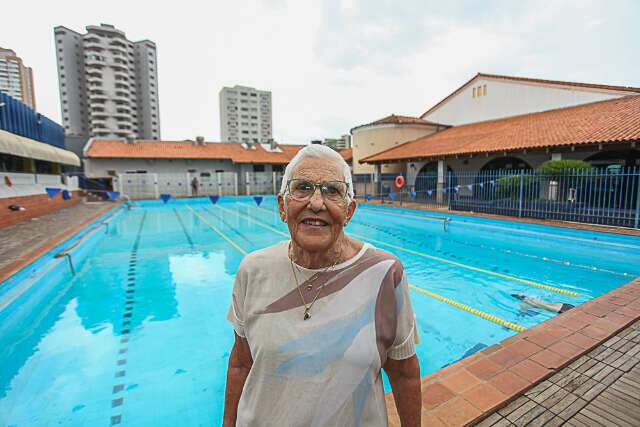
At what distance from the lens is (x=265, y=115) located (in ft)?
363

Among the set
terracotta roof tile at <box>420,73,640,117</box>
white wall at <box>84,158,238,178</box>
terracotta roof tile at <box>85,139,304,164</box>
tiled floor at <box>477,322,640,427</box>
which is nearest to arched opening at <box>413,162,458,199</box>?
terracotta roof tile at <box>420,73,640,117</box>

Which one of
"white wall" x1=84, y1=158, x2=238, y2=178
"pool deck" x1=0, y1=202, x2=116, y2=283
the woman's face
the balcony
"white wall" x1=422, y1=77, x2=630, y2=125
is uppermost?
the balcony

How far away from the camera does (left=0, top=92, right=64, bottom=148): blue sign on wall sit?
12531 mm

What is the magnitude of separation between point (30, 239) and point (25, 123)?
9.64 metres

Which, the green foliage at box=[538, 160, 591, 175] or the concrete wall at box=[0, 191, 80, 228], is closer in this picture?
the concrete wall at box=[0, 191, 80, 228]

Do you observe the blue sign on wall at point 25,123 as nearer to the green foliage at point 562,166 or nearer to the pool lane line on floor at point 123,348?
the pool lane line on floor at point 123,348

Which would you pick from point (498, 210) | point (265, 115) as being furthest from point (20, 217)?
point (265, 115)

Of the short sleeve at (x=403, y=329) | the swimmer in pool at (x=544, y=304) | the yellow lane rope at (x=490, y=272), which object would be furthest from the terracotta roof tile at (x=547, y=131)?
the short sleeve at (x=403, y=329)

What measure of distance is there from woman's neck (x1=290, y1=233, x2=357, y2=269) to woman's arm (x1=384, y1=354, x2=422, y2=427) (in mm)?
451

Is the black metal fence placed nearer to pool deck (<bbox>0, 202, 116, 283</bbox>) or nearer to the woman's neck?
the woman's neck

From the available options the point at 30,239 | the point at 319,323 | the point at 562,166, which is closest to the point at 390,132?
the point at 562,166

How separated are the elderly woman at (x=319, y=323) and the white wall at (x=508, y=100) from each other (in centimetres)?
2069

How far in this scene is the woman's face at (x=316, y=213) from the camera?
1198 millimetres

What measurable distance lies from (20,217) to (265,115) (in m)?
105
